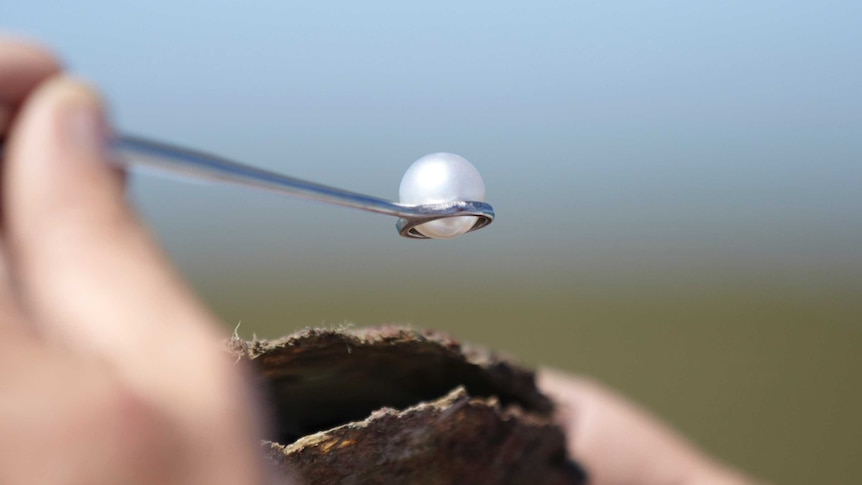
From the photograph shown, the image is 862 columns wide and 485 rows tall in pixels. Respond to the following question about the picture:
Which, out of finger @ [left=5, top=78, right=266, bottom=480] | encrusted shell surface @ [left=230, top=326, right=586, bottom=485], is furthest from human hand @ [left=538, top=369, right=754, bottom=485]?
finger @ [left=5, top=78, right=266, bottom=480]

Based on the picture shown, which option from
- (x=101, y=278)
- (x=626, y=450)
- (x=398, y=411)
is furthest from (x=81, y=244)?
(x=626, y=450)

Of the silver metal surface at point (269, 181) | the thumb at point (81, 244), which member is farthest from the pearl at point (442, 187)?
the thumb at point (81, 244)

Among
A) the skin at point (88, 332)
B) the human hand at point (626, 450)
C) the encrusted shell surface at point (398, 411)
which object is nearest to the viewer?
the skin at point (88, 332)

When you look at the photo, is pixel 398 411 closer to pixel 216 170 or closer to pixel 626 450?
pixel 216 170

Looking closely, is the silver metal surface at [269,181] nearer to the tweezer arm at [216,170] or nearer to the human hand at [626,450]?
the tweezer arm at [216,170]

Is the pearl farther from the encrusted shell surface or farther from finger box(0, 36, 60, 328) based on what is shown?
finger box(0, 36, 60, 328)

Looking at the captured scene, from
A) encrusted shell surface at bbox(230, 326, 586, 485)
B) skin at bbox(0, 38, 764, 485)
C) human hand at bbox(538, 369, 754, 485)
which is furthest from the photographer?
human hand at bbox(538, 369, 754, 485)

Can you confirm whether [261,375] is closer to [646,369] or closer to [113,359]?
[113,359]
